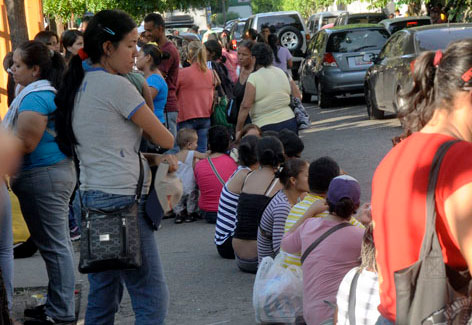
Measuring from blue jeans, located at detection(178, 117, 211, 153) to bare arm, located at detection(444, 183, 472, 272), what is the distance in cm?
867

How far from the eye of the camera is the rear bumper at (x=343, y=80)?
19188 mm

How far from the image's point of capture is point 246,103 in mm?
9336

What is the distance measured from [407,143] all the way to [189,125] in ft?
28.0

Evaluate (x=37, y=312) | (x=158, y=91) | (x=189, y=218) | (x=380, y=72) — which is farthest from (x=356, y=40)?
(x=37, y=312)

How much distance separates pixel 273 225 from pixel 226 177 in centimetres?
259

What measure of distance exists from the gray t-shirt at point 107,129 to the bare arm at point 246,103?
5.07m

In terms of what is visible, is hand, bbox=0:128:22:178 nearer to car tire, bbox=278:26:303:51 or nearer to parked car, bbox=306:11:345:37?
car tire, bbox=278:26:303:51

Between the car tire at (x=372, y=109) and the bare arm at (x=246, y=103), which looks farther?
the car tire at (x=372, y=109)

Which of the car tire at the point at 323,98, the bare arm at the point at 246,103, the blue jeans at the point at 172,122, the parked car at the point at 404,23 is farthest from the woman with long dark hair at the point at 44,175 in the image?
the parked car at the point at 404,23

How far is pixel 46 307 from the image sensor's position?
577 centimetres

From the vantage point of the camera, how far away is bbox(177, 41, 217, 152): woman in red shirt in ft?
35.8

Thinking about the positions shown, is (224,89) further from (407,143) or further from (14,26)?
(407,143)

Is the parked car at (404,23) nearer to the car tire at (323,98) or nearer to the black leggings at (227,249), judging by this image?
the car tire at (323,98)

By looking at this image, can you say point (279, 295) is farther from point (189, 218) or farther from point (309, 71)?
point (309, 71)
